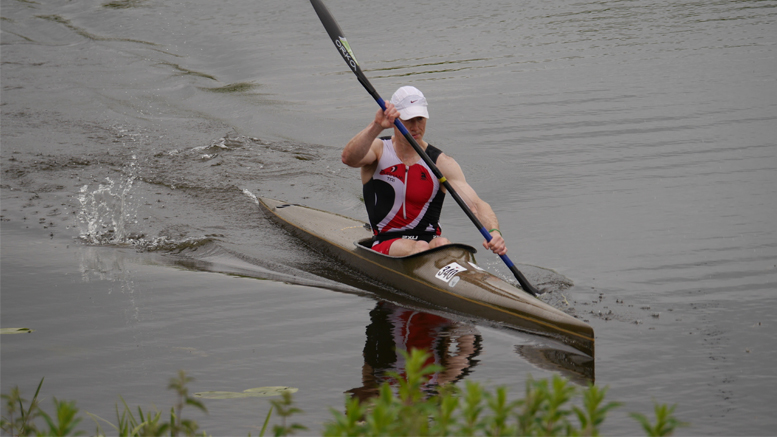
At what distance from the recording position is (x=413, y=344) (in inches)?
198

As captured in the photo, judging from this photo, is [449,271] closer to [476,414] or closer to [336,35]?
[336,35]

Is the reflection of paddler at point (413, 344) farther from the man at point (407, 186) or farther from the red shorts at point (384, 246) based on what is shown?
the man at point (407, 186)

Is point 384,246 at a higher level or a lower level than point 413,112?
lower

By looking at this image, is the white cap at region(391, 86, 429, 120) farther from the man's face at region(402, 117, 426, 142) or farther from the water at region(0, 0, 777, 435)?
the water at region(0, 0, 777, 435)

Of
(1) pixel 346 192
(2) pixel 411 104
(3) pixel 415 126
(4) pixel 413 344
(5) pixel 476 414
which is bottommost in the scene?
(4) pixel 413 344

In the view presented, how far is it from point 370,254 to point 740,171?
5614mm

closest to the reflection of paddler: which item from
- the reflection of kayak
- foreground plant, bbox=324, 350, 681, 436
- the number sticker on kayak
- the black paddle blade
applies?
the reflection of kayak

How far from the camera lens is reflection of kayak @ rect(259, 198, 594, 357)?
5.03 m

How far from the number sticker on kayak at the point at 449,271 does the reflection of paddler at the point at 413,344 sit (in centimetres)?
32

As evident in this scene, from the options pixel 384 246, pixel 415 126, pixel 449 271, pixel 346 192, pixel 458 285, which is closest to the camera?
pixel 458 285

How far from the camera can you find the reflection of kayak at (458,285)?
16.5 ft

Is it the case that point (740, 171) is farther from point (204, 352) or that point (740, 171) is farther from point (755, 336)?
point (204, 352)

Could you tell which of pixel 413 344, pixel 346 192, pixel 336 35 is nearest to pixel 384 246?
pixel 413 344

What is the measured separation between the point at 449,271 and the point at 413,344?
0.87 metres
